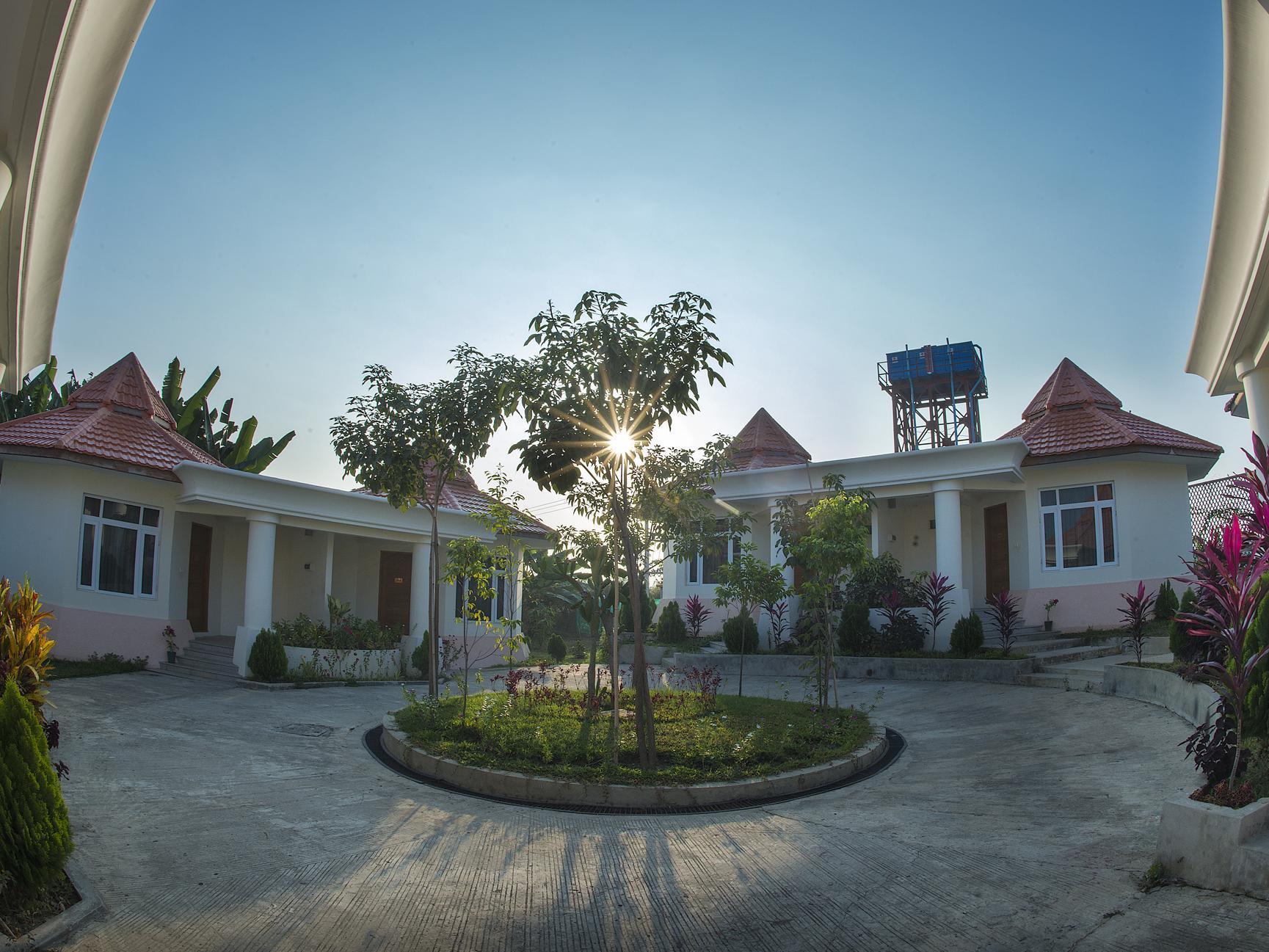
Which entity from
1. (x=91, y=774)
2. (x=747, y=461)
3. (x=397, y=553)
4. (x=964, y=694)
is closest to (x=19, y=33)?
(x=91, y=774)

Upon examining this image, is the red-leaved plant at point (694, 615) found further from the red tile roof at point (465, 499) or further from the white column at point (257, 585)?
the white column at point (257, 585)

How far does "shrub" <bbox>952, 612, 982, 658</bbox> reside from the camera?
1565 centimetres

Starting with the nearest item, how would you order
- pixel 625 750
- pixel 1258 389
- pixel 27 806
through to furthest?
pixel 27 806, pixel 1258 389, pixel 625 750

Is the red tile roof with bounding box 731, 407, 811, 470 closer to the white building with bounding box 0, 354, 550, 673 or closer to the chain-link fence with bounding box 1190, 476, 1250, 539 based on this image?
the white building with bounding box 0, 354, 550, 673

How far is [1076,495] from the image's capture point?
18.8 metres

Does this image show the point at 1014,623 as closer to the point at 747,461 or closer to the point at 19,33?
the point at 747,461

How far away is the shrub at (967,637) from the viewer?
616 inches

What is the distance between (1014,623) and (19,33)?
17947 mm

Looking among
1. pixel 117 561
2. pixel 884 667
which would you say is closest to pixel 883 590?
pixel 884 667

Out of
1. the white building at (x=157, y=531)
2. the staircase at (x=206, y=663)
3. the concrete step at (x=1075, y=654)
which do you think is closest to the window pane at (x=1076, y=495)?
the concrete step at (x=1075, y=654)

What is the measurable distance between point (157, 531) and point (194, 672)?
120 inches

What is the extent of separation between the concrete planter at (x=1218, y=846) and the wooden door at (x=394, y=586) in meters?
19.6

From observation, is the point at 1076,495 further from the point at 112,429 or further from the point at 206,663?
the point at 112,429

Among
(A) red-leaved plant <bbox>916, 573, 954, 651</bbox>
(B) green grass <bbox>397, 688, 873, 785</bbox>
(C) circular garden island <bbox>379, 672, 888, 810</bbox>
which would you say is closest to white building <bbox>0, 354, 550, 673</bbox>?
(B) green grass <bbox>397, 688, 873, 785</bbox>
